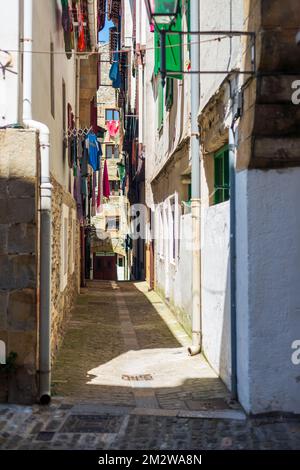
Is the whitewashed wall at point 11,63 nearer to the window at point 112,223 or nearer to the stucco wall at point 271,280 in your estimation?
the stucco wall at point 271,280

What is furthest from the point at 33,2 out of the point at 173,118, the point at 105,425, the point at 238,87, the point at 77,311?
the point at 77,311

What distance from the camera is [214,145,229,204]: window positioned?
7.95 meters

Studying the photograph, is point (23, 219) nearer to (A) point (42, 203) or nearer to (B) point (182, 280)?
(A) point (42, 203)

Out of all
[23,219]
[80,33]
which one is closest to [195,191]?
[23,219]

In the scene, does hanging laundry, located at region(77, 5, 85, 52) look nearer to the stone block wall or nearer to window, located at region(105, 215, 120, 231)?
the stone block wall

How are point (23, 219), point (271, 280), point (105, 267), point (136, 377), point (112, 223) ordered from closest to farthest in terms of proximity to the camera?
1. point (271, 280)
2. point (23, 219)
3. point (136, 377)
4. point (105, 267)
5. point (112, 223)

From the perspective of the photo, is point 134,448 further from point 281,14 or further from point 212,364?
point 281,14

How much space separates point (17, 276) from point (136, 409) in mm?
A: 1857

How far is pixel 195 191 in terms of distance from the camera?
912 centimetres

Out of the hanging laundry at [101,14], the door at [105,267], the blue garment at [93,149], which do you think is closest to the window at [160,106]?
the blue garment at [93,149]

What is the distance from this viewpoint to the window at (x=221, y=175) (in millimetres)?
7949

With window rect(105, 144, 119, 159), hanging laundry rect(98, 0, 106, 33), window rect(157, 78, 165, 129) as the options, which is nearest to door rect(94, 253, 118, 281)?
window rect(105, 144, 119, 159)

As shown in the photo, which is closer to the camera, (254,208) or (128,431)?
(128,431)

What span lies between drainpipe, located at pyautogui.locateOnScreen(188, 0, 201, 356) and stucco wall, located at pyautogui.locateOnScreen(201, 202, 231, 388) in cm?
16
